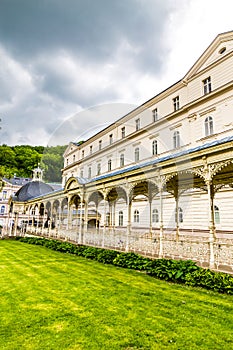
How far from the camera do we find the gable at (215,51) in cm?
1745

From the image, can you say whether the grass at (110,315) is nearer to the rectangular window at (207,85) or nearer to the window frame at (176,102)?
the rectangular window at (207,85)

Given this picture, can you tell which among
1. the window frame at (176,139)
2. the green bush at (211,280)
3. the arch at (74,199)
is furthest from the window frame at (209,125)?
the green bush at (211,280)

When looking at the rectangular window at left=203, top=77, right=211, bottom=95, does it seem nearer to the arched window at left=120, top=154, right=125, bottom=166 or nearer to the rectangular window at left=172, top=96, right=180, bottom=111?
the rectangular window at left=172, top=96, right=180, bottom=111

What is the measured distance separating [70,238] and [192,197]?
418 inches

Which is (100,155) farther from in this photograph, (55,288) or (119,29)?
(55,288)

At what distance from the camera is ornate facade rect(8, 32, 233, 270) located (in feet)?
28.7

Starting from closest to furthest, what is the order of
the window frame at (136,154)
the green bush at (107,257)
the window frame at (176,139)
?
the green bush at (107,257) → the window frame at (176,139) → the window frame at (136,154)

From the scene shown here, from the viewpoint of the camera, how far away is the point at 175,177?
12781mm

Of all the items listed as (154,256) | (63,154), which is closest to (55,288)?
(154,256)

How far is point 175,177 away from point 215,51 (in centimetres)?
1260

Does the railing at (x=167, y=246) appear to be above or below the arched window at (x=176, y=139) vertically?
below

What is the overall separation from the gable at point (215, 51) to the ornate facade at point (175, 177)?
7 centimetres

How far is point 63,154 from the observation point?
48719mm

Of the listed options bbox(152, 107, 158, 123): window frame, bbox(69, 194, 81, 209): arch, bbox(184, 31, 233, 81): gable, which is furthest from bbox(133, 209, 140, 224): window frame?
bbox(184, 31, 233, 81): gable
